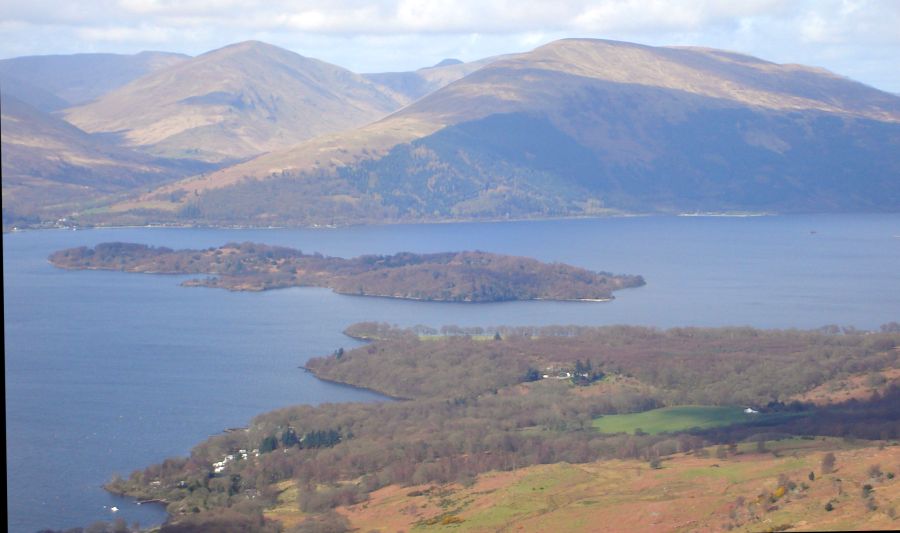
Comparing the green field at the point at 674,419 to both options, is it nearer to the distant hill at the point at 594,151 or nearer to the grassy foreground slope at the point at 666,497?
the grassy foreground slope at the point at 666,497

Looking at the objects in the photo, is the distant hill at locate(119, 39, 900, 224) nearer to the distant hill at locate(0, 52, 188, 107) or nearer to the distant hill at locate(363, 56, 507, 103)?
the distant hill at locate(0, 52, 188, 107)

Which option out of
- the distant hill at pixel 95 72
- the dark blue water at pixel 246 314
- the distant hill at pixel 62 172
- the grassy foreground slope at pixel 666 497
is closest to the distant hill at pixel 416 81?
the distant hill at pixel 95 72

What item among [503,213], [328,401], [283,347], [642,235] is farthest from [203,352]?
[503,213]

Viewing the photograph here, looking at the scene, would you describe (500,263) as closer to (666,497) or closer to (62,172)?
(62,172)

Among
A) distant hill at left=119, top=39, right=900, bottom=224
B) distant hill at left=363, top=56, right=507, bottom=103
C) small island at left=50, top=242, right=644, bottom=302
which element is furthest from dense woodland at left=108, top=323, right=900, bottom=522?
distant hill at left=363, top=56, right=507, bottom=103

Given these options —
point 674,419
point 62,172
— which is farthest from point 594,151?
point 674,419
